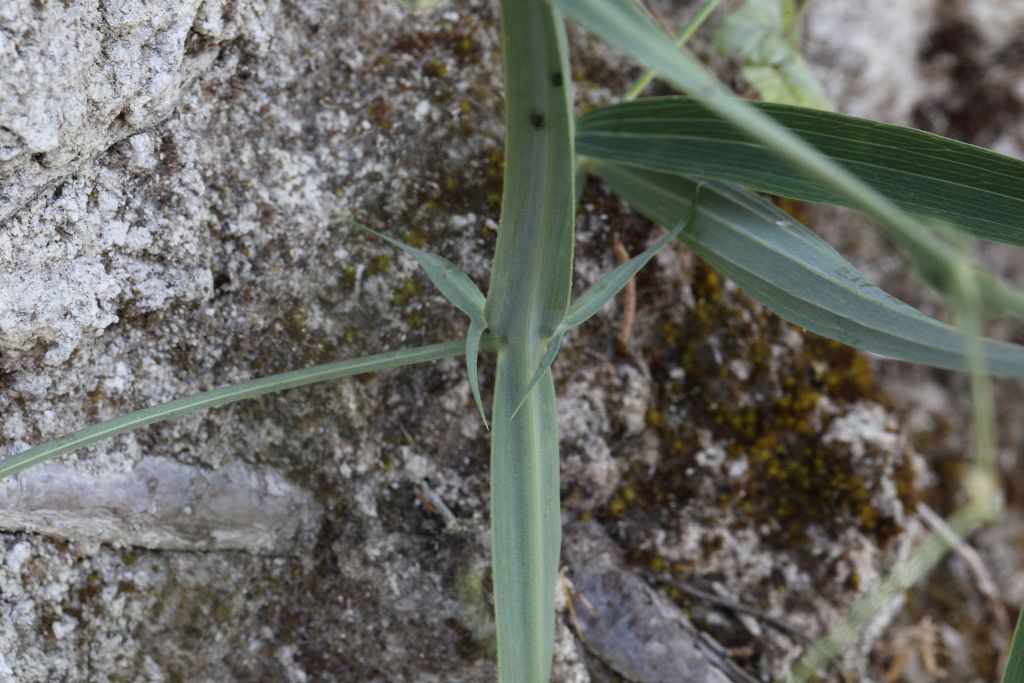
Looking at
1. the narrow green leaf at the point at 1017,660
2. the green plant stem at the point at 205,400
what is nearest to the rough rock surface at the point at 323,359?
the green plant stem at the point at 205,400

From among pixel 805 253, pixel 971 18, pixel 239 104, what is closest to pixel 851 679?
pixel 805 253

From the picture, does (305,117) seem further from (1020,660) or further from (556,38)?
(1020,660)

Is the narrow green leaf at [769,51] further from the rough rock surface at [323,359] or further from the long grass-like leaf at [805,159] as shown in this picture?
the long grass-like leaf at [805,159]

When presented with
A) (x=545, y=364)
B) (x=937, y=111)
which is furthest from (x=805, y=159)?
(x=937, y=111)

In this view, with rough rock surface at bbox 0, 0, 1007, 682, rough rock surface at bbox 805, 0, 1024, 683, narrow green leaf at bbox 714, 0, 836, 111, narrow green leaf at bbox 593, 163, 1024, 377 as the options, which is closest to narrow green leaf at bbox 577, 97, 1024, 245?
narrow green leaf at bbox 593, 163, 1024, 377

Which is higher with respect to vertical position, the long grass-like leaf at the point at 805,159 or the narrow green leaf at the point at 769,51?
the narrow green leaf at the point at 769,51

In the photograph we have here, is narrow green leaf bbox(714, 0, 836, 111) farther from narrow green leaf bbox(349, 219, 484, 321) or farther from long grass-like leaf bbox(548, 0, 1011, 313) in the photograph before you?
long grass-like leaf bbox(548, 0, 1011, 313)
